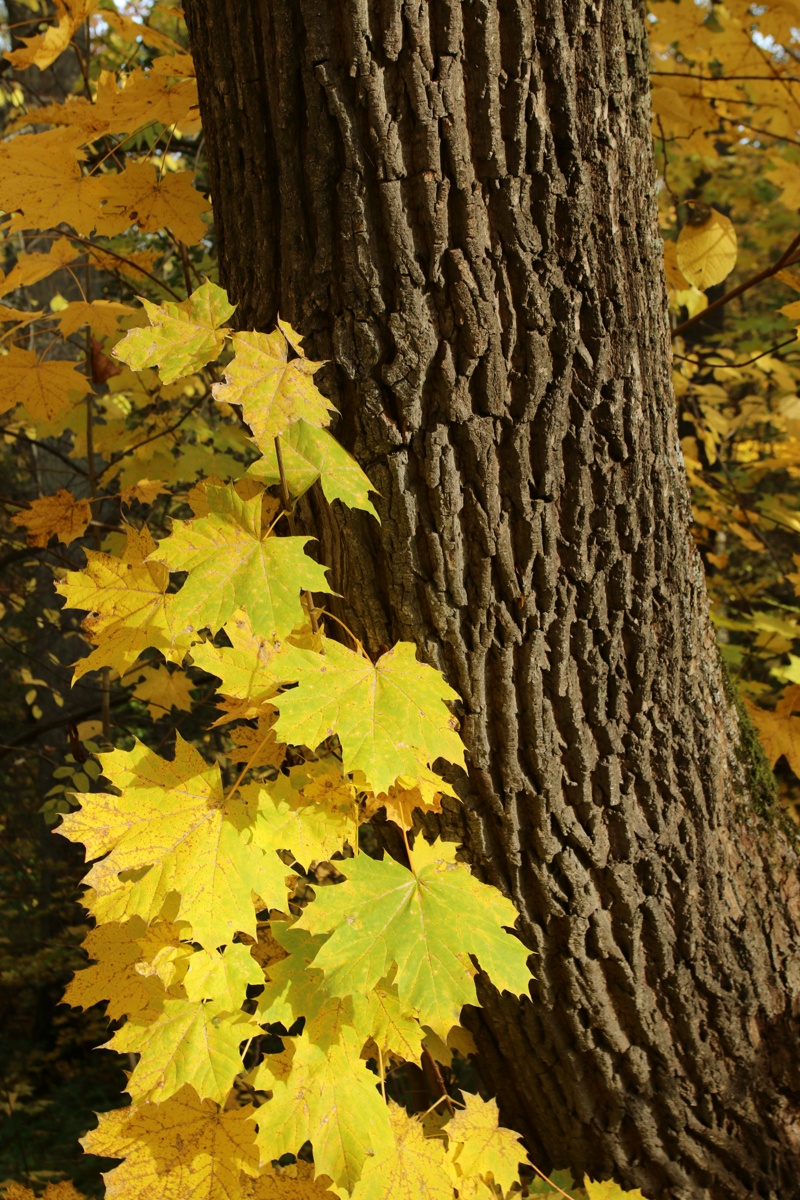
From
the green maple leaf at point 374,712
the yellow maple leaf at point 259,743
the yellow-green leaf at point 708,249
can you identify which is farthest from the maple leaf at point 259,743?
the yellow-green leaf at point 708,249

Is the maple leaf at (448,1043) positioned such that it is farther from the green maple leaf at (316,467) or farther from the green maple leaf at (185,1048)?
the green maple leaf at (316,467)

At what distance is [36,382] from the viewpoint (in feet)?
6.42

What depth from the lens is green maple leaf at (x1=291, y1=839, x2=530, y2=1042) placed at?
→ 44.4 inches

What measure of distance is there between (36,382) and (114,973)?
52.3 inches

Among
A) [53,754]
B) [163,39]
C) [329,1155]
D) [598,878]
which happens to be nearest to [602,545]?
[598,878]

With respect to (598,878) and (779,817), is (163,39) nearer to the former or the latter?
(598,878)

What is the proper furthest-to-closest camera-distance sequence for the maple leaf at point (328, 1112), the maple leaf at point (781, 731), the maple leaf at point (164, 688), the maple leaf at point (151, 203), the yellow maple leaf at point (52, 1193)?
the maple leaf at point (164, 688) → the maple leaf at point (781, 731) → the maple leaf at point (151, 203) → the yellow maple leaf at point (52, 1193) → the maple leaf at point (328, 1112)

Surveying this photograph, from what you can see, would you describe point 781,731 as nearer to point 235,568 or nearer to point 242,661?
point 242,661

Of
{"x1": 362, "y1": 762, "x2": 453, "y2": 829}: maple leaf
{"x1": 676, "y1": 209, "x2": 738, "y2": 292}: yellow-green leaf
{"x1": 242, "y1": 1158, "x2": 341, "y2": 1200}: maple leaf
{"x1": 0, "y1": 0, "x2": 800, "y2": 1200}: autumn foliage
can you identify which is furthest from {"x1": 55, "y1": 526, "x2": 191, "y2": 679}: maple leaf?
{"x1": 676, "y1": 209, "x2": 738, "y2": 292}: yellow-green leaf

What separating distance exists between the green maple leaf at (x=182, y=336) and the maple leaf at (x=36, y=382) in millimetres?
900

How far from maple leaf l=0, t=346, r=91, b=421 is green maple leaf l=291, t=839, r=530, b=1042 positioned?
1364 millimetres

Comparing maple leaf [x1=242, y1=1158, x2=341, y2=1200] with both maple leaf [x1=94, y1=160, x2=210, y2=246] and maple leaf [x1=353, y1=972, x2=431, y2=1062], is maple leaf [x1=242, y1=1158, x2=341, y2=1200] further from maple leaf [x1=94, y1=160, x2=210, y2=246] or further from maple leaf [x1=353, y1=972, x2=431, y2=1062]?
maple leaf [x1=94, y1=160, x2=210, y2=246]

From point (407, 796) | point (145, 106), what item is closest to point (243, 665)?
point (407, 796)

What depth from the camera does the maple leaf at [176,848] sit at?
1132 mm
